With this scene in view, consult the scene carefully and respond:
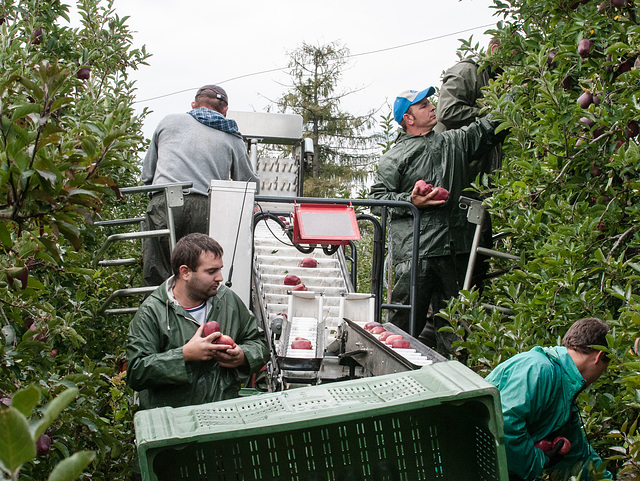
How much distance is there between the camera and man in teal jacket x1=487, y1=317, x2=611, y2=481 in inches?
129

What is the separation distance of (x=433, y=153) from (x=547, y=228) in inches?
78.2

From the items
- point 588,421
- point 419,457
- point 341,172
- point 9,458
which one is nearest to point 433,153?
point 588,421

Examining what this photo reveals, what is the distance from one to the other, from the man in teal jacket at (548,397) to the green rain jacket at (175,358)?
1346 millimetres

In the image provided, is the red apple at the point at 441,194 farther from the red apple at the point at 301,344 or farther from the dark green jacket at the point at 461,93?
the red apple at the point at 301,344

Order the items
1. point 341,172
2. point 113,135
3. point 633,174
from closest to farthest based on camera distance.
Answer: point 113,135 → point 633,174 → point 341,172

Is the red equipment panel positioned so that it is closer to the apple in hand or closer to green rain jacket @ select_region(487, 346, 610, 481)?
the apple in hand

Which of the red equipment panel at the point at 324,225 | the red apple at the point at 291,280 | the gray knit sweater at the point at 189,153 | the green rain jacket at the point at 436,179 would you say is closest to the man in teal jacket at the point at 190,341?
the red equipment panel at the point at 324,225

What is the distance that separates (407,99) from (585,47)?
91.4 inches

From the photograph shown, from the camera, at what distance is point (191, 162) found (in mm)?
5664

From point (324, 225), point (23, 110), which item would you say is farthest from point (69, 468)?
point (324, 225)

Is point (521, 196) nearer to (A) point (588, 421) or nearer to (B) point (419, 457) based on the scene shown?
(A) point (588, 421)

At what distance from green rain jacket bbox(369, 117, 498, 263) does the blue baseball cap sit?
9.6 inches

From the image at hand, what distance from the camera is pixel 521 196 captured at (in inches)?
173

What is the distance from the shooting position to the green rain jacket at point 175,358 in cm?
368
